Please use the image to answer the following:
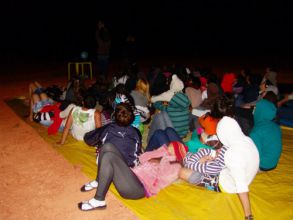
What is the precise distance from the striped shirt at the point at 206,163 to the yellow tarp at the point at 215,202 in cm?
28

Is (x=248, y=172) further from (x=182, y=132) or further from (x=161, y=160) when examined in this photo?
(x=182, y=132)

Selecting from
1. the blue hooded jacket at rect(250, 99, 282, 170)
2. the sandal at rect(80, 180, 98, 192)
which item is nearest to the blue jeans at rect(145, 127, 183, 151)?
the sandal at rect(80, 180, 98, 192)

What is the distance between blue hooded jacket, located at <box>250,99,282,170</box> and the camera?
13.7 ft

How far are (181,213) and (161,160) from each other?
0.72m

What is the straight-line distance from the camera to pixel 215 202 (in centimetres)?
383

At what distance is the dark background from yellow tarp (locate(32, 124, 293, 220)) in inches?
742

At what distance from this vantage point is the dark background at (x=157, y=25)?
24.8m

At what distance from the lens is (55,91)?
25.8 feet

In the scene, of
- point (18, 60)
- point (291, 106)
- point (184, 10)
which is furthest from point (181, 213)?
point (184, 10)

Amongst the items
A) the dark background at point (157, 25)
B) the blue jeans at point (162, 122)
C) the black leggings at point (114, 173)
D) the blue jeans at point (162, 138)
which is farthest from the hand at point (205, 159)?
the dark background at point (157, 25)

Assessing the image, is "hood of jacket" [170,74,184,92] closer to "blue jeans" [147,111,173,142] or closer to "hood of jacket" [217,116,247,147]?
"blue jeans" [147,111,173,142]

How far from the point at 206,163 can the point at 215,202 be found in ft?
1.56

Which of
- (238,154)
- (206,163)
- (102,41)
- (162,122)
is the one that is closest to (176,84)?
(162,122)

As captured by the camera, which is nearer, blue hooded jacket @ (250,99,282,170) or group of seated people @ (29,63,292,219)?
group of seated people @ (29,63,292,219)
